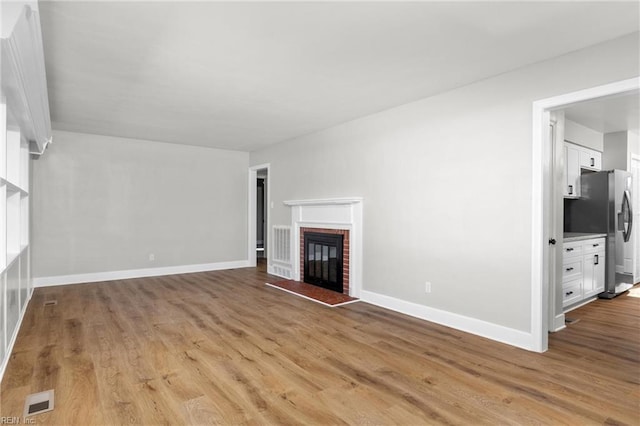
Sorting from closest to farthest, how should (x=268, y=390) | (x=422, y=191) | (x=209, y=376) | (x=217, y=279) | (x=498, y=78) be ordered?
1. (x=268, y=390)
2. (x=209, y=376)
3. (x=498, y=78)
4. (x=422, y=191)
5. (x=217, y=279)

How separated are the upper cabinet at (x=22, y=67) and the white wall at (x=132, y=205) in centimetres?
254

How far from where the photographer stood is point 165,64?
3064mm

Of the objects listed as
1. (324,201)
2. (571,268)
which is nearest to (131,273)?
(324,201)

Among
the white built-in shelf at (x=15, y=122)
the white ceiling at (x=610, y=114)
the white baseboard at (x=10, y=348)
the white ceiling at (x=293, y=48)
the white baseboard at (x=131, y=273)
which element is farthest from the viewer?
the white baseboard at (x=131, y=273)

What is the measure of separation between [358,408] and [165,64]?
311 centimetres

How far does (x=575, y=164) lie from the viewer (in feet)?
16.3

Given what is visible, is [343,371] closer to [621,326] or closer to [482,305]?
[482,305]

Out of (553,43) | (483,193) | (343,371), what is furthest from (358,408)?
(553,43)

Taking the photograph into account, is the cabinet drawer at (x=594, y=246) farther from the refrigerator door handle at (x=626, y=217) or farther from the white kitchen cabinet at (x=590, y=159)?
the white kitchen cabinet at (x=590, y=159)

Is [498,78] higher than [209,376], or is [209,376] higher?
[498,78]

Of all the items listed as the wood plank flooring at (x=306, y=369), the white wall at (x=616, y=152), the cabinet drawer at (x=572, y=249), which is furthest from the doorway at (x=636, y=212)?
the wood plank flooring at (x=306, y=369)

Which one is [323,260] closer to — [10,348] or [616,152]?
[10,348]

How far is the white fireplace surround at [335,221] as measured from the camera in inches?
189

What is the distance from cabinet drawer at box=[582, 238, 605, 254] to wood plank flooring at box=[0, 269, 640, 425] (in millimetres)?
801
